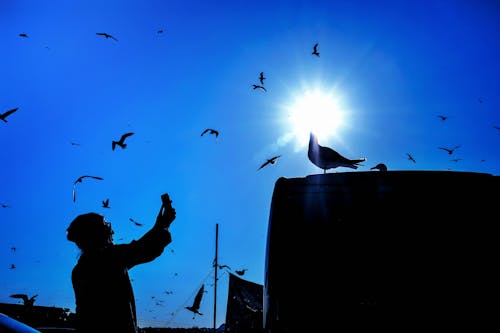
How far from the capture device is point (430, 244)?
232 cm

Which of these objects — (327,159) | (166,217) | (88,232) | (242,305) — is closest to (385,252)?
(166,217)

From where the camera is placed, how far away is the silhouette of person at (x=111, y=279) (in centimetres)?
286

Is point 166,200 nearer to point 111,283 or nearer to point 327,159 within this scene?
point 111,283

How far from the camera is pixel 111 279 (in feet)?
9.52

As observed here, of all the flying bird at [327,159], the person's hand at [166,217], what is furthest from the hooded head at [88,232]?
the flying bird at [327,159]

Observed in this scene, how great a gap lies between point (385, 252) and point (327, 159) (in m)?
7.50

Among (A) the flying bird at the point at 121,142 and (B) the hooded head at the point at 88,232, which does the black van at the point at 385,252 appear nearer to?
(B) the hooded head at the point at 88,232

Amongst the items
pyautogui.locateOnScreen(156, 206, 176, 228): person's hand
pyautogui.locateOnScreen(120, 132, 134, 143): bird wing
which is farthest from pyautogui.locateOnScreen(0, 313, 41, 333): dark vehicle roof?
pyautogui.locateOnScreen(120, 132, 134, 143): bird wing

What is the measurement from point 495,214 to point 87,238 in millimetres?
2868

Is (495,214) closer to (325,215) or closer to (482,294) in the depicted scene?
(482,294)

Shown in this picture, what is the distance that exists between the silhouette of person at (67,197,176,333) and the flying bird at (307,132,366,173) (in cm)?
710

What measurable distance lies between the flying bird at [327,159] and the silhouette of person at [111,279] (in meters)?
7.10

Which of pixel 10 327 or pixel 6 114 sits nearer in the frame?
pixel 10 327

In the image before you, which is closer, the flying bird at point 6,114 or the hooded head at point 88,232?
A: the hooded head at point 88,232
